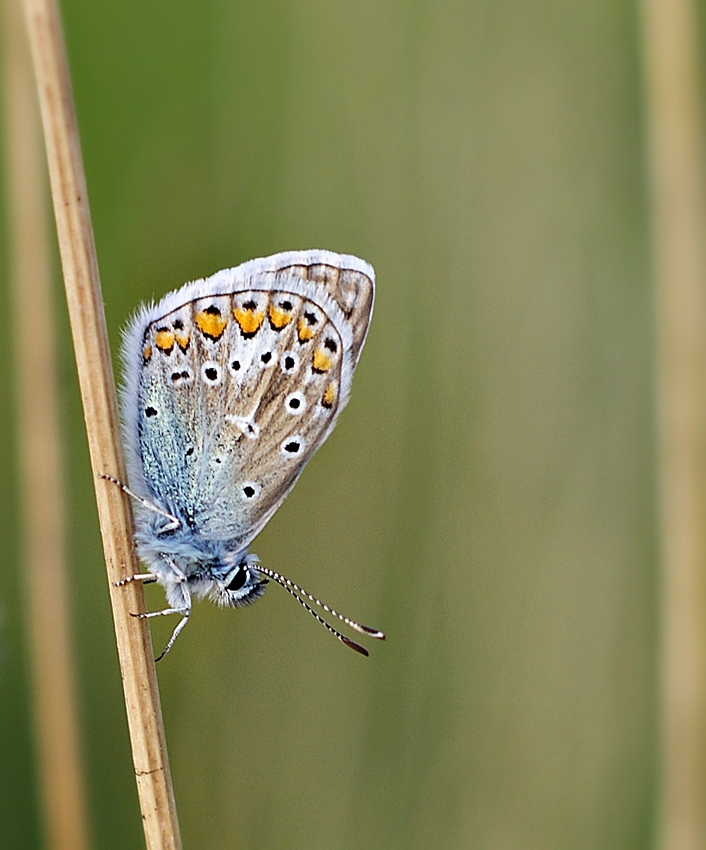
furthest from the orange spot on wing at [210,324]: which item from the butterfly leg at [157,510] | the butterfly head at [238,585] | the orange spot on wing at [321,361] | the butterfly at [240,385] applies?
the butterfly head at [238,585]

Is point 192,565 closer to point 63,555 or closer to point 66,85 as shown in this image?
point 63,555

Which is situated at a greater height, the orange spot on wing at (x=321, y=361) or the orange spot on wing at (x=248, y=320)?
the orange spot on wing at (x=248, y=320)

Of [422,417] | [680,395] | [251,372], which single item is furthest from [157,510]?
[680,395]

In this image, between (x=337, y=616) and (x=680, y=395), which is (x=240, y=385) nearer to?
(x=337, y=616)

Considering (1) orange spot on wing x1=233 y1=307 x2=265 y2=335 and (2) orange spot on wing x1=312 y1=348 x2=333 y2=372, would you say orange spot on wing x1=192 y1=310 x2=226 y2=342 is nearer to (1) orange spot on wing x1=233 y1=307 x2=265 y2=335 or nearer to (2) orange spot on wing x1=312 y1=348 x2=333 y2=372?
(1) orange spot on wing x1=233 y1=307 x2=265 y2=335

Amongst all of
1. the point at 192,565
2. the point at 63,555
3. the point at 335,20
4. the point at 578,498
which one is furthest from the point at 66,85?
the point at 578,498

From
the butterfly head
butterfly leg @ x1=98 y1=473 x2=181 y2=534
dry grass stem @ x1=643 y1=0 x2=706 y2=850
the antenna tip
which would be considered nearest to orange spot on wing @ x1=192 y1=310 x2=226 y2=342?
butterfly leg @ x1=98 y1=473 x2=181 y2=534

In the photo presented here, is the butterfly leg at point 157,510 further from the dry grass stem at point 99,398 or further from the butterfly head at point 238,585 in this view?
the butterfly head at point 238,585
